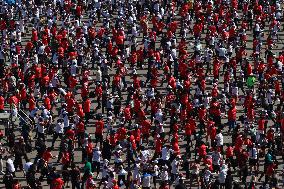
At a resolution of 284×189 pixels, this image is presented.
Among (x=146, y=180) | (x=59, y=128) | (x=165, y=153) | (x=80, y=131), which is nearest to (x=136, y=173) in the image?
(x=146, y=180)

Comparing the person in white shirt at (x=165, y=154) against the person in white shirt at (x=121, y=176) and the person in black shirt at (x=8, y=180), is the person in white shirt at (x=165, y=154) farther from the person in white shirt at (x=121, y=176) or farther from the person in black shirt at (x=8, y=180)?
the person in black shirt at (x=8, y=180)

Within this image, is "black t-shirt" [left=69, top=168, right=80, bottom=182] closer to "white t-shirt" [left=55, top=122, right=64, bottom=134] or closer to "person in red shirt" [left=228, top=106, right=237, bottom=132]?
"white t-shirt" [left=55, top=122, right=64, bottom=134]

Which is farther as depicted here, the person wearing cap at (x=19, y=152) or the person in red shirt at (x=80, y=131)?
the person in red shirt at (x=80, y=131)

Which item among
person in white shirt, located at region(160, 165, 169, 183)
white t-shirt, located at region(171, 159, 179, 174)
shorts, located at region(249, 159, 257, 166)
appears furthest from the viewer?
shorts, located at region(249, 159, 257, 166)

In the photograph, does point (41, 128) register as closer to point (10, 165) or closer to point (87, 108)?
point (87, 108)

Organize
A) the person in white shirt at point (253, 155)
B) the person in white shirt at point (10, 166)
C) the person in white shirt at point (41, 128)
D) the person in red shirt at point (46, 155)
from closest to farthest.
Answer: the person in white shirt at point (10, 166) < the person in red shirt at point (46, 155) < the person in white shirt at point (253, 155) < the person in white shirt at point (41, 128)

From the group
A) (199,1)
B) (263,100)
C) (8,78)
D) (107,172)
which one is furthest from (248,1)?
(107,172)

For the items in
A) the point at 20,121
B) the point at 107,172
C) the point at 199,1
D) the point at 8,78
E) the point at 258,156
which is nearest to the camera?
the point at 107,172

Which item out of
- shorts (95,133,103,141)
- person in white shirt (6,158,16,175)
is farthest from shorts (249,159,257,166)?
person in white shirt (6,158,16,175)

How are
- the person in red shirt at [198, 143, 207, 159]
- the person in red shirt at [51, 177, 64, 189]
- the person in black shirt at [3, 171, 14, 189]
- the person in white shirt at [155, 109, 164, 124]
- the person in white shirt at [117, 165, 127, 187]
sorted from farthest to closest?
the person in white shirt at [155, 109, 164, 124] → the person in red shirt at [198, 143, 207, 159] → the person in white shirt at [117, 165, 127, 187] → the person in black shirt at [3, 171, 14, 189] → the person in red shirt at [51, 177, 64, 189]

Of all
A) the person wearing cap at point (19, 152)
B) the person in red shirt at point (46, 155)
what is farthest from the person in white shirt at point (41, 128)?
the person in red shirt at point (46, 155)

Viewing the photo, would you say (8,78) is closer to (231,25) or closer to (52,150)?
(52,150)
